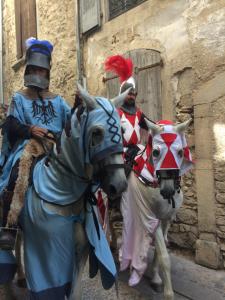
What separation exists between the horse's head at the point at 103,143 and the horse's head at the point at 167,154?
1376 millimetres

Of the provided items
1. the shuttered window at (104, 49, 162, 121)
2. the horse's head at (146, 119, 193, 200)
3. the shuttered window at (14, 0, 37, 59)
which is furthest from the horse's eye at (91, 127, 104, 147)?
the shuttered window at (14, 0, 37, 59)

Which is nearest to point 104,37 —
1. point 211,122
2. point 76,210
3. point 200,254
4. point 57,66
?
point 57,66

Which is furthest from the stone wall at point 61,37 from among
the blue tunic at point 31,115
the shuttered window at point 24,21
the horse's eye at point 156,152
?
the blue tunic at point 31,115

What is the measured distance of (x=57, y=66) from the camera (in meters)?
9.68

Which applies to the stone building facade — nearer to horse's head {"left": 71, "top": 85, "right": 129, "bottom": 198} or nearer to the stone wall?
the stone wall

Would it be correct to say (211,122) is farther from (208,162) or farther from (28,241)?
(28,241)

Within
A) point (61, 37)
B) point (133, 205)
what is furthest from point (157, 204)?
point (61, 37)

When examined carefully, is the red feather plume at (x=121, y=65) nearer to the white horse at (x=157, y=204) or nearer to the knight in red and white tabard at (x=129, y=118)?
the knight in red and white tabard at (x=129, y=118)

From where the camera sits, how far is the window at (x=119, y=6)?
7.16m

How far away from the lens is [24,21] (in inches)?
454

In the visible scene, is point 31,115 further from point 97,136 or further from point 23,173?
point 97,136

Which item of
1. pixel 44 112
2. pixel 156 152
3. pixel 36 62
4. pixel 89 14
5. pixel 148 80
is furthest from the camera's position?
pixel 89 14

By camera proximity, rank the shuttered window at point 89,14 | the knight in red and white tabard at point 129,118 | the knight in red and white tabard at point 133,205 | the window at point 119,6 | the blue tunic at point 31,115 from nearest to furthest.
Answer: the blue tunic at point 31,115 → the knight in red and white tabard at point 133,205 → the knight in red and white tabard at point 129,118 → the window at point 119,6 → the shuttered window at point 89,14

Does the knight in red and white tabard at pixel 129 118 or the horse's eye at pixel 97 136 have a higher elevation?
the knight in red and white tabard at pixel 129 118
